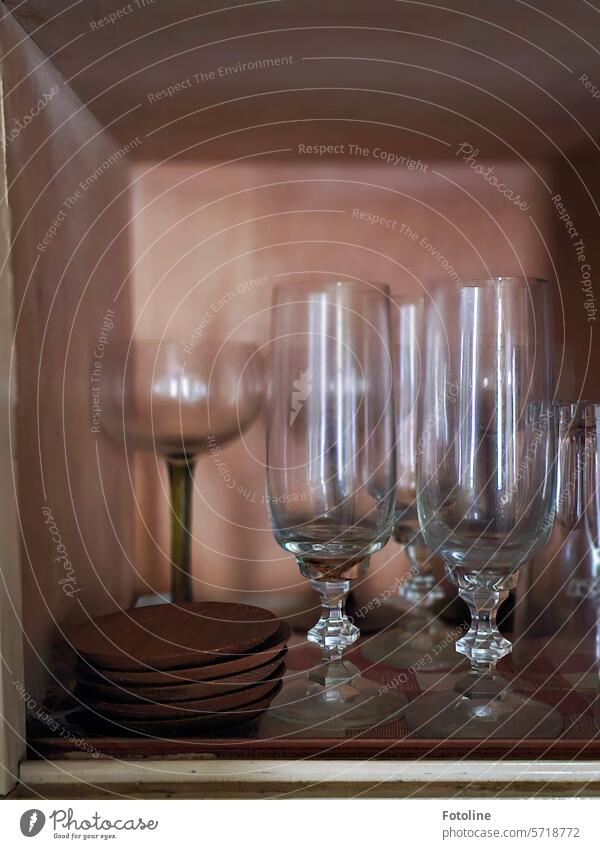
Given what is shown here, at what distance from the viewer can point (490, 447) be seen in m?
0.47

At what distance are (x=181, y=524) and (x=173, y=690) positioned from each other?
0.31 metres

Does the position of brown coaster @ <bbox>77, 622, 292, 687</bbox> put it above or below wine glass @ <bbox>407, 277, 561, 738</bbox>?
below

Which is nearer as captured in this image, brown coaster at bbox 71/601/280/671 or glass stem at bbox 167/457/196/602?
brown coaster at bbox 71/601/280/671

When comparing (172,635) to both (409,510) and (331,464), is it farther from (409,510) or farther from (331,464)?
(409,510)

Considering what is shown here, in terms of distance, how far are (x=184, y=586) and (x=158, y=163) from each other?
317 mm

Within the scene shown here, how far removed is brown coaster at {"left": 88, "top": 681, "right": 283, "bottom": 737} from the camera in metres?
0.43

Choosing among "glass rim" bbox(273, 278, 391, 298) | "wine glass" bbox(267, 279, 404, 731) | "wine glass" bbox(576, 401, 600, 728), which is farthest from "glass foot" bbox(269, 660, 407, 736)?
"glass rim" bbox(273, 278, 391, 298)

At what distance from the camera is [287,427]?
0.53m

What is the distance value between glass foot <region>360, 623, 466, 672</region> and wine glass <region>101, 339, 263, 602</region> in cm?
16

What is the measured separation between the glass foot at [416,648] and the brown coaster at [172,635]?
11 cm

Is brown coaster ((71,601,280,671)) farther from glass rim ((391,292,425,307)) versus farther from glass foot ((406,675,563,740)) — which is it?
glass rim ((391,292,425,307))

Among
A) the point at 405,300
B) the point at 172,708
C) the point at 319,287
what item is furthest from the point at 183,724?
the point at 405,300

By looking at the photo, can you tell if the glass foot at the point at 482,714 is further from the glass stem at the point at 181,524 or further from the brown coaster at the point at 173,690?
the glass stem at the point at 181,524

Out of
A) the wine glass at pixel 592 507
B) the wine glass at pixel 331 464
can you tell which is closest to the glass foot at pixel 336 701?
the wine glass at pixel 331 464
